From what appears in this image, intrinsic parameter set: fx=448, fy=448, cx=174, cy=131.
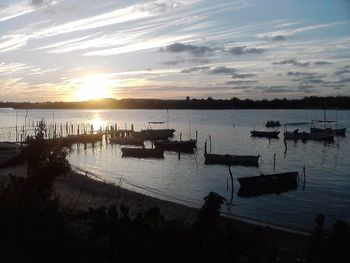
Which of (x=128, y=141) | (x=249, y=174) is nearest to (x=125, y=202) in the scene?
(x=249, y=174)

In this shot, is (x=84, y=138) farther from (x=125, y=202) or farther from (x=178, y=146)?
(x=125, y=202)

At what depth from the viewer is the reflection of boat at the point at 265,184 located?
34.3 meters

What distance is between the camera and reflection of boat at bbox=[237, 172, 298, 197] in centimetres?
3430

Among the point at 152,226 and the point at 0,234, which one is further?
the point at 0,234

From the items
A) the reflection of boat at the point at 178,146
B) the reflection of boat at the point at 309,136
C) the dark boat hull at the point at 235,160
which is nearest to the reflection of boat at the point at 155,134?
the reflection of boat at the point at 178,146

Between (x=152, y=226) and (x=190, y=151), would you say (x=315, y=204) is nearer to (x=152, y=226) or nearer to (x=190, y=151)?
(x=152, y=226)

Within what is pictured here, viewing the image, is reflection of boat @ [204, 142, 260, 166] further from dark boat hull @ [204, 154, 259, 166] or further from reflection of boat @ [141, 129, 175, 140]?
reflection of boat @ [141, 129, 175, 140]

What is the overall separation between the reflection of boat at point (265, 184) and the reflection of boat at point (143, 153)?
25.7m

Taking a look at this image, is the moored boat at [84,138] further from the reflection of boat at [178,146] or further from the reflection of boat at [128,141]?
the reflection of boat at [178,146]

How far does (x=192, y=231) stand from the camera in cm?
672

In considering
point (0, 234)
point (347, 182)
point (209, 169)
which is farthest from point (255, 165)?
point (0, 234)

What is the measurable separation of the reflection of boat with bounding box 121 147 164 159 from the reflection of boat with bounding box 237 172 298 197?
84.4 feet

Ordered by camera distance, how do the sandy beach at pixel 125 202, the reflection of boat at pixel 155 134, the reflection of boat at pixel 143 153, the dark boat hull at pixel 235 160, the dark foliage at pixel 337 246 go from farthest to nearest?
the reflection of boat at pixel 155 134 → the reflection of boat at pixel 143 153 → the dark boat hull at pixel 235 160 → the sandy beach at pixel 125 202 → the dark foliage at pixel 337 246

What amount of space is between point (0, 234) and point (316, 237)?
24.6ft
